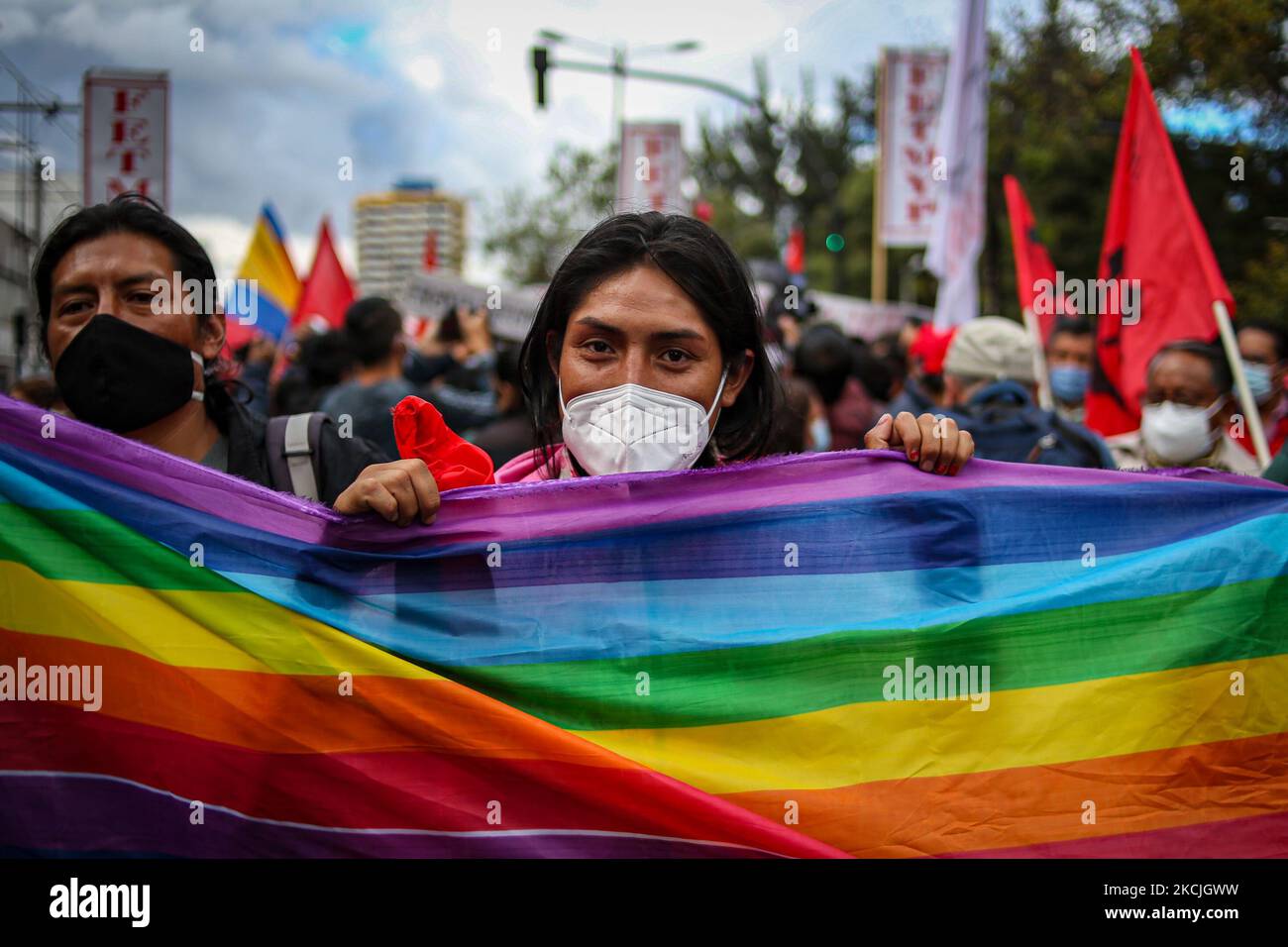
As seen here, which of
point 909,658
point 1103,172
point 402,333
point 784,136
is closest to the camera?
point 909,658

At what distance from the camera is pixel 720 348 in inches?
95.5

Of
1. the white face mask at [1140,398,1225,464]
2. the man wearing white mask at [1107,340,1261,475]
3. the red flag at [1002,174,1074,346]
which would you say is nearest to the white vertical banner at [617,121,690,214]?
the red flag at [1002,174,1074,346]

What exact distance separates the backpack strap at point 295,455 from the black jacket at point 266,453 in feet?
0.04

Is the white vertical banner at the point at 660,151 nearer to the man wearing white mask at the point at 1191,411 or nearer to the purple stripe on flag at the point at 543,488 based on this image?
the man wearing white mask at the point at 1191,411

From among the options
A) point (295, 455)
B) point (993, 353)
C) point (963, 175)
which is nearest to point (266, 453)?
point (295, 455)

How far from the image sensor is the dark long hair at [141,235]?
8.27ft

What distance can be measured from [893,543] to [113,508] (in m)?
1.48

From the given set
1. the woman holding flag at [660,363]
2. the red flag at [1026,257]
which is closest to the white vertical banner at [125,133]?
A: the woman holding flag at [660,363]

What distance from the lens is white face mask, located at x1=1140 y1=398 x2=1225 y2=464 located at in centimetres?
418

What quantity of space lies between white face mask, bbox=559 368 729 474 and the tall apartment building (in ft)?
134

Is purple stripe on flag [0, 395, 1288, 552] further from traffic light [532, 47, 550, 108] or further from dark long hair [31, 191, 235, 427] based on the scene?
traffic light [532, 47, 550, 108]
